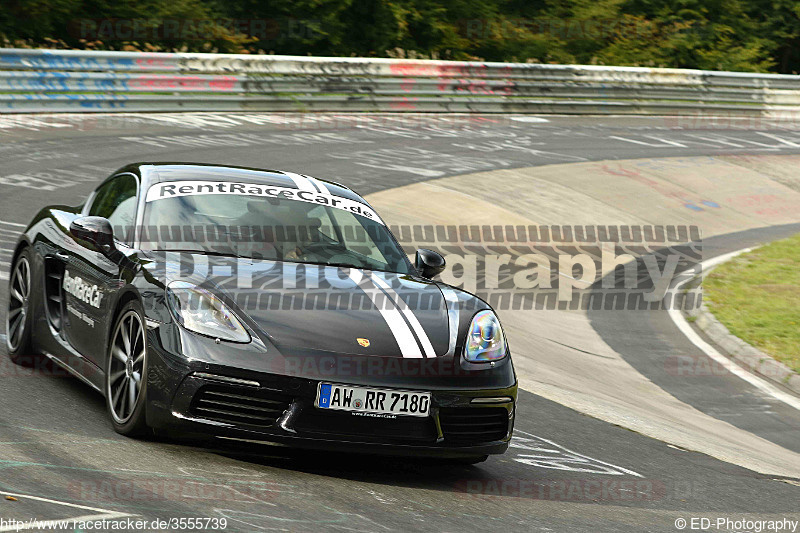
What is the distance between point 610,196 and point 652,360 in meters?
9.03

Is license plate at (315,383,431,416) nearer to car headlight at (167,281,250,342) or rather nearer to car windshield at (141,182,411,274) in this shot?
car headlight at (167,281,250,342)

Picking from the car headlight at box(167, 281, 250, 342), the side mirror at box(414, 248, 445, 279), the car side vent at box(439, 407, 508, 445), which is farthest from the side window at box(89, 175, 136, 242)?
the car side vent at box(439, 407, 508, 445)

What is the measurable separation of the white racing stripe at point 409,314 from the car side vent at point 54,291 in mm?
1937

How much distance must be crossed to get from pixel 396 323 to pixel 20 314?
2.92 meters

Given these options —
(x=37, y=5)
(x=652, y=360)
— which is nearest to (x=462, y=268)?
(x=652, y=360)

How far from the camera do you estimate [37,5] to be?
28.4 meters

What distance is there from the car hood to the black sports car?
10mm

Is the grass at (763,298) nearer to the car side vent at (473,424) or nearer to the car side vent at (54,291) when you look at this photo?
the car side vent at (473,424)

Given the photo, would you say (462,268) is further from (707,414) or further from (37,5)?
(37,5)

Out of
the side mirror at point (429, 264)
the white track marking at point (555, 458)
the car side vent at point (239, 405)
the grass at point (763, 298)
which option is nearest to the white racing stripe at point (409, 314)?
the side mirror at point (429, 264)

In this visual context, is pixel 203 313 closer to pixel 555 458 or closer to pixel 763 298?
pixel 555 458

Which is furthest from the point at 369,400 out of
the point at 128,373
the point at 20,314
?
the point at 20,314

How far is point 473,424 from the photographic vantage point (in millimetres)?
5707

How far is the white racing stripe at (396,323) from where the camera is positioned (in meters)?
5.61
